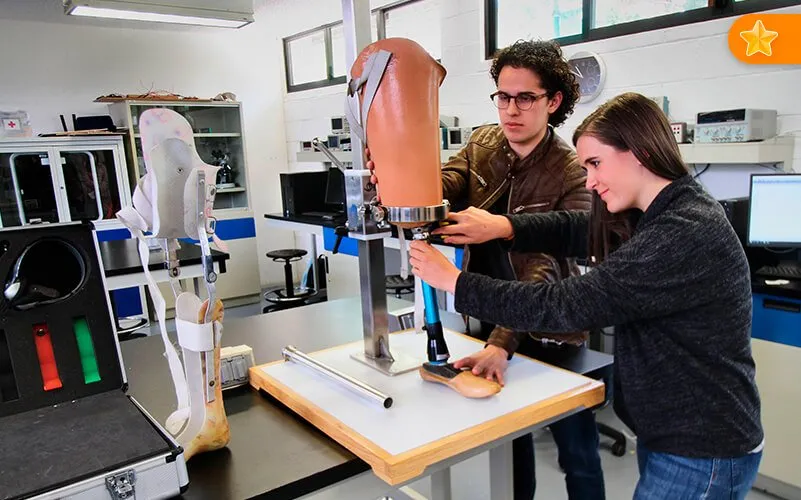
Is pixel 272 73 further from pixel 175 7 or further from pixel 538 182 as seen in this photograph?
pixel 538 182

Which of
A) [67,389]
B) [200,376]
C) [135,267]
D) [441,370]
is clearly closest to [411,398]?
[441,370]

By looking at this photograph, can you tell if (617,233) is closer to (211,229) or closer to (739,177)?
(211,229)

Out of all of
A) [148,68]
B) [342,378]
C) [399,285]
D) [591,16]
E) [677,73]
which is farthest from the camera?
[148,68]

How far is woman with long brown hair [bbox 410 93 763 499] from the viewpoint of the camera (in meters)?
0.93

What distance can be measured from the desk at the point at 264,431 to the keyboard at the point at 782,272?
4.79 feet

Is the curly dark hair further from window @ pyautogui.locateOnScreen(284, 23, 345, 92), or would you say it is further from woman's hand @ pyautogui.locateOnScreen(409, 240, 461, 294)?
window @ pyautogui.locateOnScreen(284, 23, 345, 92)

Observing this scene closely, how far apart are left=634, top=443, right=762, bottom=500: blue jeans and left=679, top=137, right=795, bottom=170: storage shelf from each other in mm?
1776

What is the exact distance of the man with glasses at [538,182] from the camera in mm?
1364

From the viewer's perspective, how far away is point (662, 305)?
93 centimetres

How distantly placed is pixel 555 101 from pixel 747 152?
1593mm

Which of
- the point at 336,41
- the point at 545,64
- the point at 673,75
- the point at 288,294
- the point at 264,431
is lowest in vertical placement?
the point at 288,294

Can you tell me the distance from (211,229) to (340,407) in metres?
0.38

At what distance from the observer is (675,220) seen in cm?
94

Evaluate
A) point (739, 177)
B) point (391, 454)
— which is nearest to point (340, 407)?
point (391, 454)
